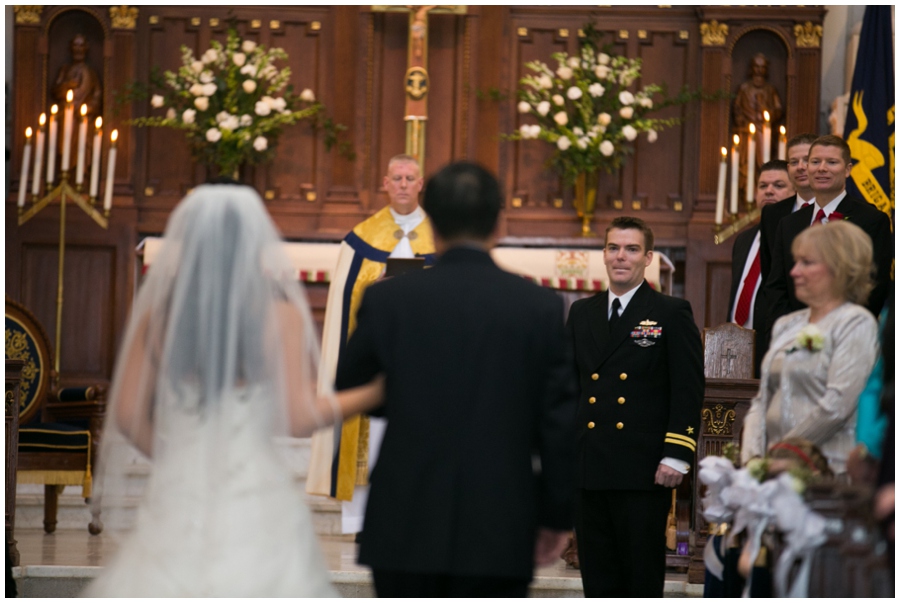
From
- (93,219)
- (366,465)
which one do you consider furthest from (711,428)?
(93,219)

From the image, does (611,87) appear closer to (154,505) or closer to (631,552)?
(631,552)

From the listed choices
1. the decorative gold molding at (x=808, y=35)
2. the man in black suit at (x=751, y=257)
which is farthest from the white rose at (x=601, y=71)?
the man in black suit at (x=751, y=257)

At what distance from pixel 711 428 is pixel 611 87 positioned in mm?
4157

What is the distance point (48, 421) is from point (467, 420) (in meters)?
5.92

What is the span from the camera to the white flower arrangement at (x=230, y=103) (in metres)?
9.31

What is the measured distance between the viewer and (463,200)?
3172 mm

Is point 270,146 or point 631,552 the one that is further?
point 270,146

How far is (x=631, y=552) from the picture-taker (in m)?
4.78

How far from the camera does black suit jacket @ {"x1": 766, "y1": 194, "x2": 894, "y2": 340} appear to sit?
516cm

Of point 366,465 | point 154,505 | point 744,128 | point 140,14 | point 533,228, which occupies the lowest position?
point 366,465

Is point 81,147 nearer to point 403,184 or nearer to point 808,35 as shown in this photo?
point 403,184

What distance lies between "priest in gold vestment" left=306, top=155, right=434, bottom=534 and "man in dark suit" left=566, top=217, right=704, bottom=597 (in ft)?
7.62

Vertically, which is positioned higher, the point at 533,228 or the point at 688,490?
the point at 533,228

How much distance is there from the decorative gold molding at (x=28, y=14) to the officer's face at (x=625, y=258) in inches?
257
